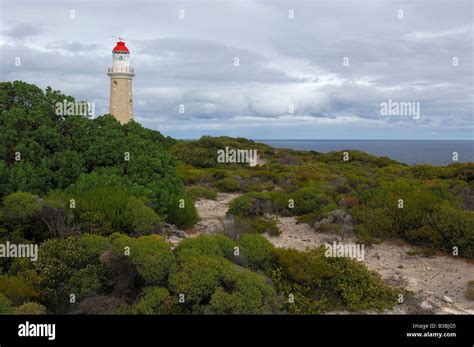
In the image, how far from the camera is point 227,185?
829 inches

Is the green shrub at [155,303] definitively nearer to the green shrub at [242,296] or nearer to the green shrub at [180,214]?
the green shrub at [242,296]

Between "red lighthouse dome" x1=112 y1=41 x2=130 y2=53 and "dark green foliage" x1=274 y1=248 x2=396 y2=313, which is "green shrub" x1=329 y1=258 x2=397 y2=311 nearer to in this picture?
"dark green foliage" x1=274 y1=248 x2=396 y2=313

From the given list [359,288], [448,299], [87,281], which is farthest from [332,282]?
[87,281]

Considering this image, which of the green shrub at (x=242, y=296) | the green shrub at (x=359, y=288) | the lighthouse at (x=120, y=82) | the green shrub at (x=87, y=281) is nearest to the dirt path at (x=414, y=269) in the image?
the green shrub at (x=359, y=288)

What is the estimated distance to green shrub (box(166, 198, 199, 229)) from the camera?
43.0 ft

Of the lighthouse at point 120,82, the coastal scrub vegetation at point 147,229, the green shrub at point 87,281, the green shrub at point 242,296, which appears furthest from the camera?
the lighthouse at point 120,82

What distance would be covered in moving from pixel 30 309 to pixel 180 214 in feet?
21.3

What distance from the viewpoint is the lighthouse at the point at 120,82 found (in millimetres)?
29156

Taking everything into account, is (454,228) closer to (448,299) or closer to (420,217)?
(420,217)

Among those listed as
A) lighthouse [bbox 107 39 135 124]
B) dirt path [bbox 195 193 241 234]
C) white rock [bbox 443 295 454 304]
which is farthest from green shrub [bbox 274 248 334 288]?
lighthouse [bbox 107 39 135 124]

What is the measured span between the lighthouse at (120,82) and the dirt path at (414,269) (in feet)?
56.2

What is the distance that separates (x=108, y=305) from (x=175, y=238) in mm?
4392

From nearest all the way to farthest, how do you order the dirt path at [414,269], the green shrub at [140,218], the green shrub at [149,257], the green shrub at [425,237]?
the green shrub at [149,257] → the dirt path at [414,269] → the green shrub at [140,218] → the green shrub at [425,237]
